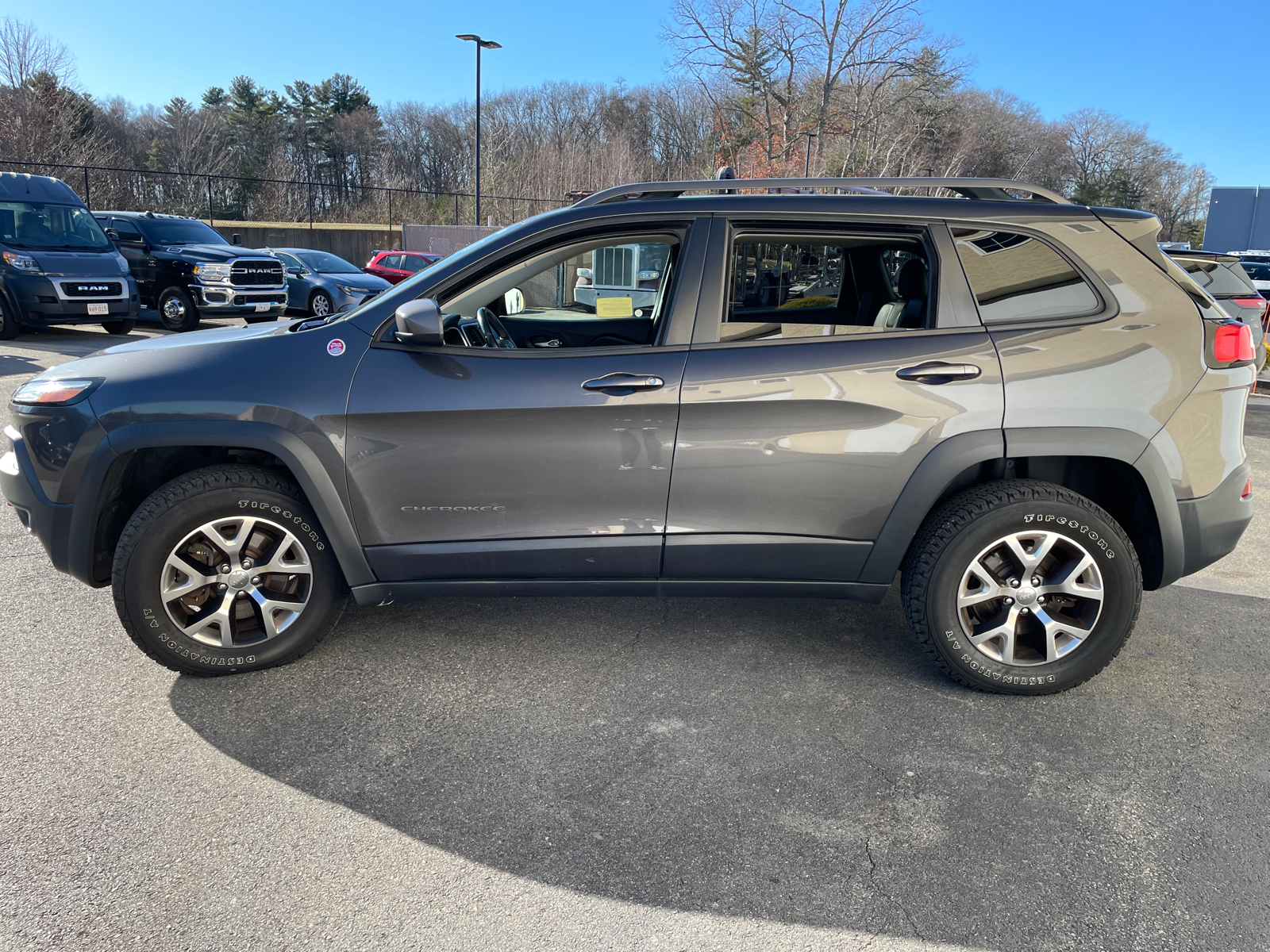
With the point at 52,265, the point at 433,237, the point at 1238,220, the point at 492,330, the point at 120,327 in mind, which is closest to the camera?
the point at 492,330

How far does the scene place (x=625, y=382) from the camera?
126 inches

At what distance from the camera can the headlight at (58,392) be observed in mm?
3273

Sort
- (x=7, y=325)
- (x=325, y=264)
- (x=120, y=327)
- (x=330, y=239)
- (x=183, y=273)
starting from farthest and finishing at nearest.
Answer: (x=330, y=239) → (x=325, y=264) → (x=183, y=273) → (x=120, y=327) → (x=7, y=325)

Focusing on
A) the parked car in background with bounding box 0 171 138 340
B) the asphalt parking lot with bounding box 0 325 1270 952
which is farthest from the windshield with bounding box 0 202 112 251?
the asphalt parking lot with bounding box 0 325 1270 952

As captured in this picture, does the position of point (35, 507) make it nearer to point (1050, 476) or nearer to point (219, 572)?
point (219, 572)

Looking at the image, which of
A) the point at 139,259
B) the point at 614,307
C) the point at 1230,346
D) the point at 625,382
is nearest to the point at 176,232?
the point at 139,259

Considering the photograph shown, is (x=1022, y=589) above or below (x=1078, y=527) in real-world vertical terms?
below

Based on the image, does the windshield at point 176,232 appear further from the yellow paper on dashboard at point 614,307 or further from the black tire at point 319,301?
the yellow paper on dashboard at point 614,307

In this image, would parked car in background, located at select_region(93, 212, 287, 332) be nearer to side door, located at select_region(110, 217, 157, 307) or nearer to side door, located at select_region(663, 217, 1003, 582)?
side door, located at select_region(110, 217, 157, 307)

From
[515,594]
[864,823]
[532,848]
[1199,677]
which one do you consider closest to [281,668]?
[515,594]

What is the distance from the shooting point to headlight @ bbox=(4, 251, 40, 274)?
41.1 feet

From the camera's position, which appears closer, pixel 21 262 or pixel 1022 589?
pixel 1022 589

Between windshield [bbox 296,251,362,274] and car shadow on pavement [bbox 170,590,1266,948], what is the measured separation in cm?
1639

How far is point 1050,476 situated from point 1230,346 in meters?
0.77
